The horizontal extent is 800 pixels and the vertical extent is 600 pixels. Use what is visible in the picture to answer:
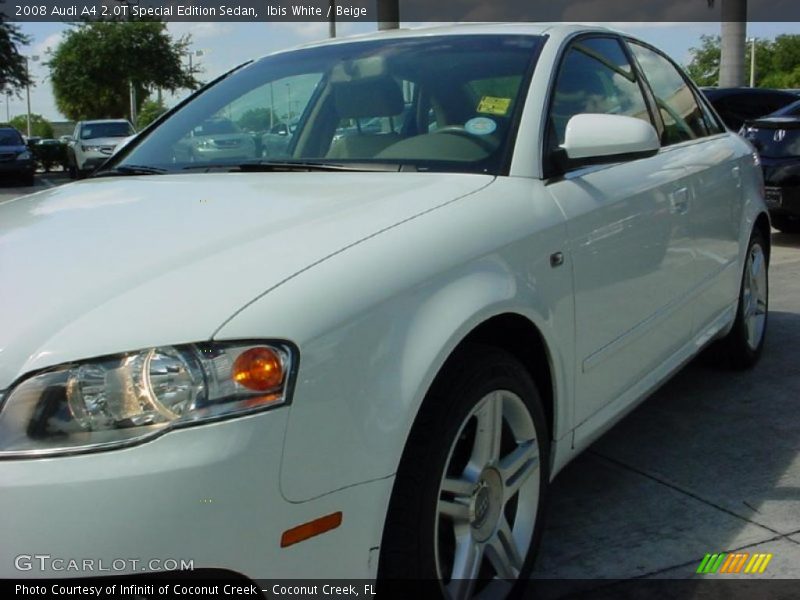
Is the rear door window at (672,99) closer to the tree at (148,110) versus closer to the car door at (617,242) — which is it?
the car door at (617,242)

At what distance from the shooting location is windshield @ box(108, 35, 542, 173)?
2.75m

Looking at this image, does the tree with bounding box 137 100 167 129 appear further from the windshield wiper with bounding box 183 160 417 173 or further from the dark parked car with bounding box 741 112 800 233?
the windshield wiper with bounding box 183 160 417 173

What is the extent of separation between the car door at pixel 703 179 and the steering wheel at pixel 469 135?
1.03 meters

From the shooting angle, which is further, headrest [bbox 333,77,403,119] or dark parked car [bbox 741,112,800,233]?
dark parked car [bbox 741,112,800,233]

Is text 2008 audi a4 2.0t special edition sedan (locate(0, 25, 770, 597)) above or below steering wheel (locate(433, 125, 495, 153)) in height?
below

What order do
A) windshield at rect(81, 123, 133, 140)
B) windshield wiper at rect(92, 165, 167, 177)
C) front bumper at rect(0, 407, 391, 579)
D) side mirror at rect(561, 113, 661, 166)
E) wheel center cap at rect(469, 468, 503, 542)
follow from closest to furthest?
front bumper at rect(0, 407, 391, 579)
wheel center cap at rect(469, 468, 503, 542)
side mirror at rect(561, 113, 661, 166)
windshield wiper at rect(92, 165, 167, 177)
windshield at rect(81, 123, 133, 140)

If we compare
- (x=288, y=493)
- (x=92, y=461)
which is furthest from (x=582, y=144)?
(x=92, y=461)

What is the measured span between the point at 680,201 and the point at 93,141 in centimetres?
2087

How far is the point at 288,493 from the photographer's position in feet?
5.46

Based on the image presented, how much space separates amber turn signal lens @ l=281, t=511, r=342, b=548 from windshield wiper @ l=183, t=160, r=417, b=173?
46.9 inches

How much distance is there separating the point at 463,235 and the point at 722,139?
8.25 feet

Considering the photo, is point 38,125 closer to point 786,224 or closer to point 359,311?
point 786,224

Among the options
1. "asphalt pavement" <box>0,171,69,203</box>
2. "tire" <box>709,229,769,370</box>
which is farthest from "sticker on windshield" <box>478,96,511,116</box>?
"asphalt pavement" <box>0,171,69,203</box>

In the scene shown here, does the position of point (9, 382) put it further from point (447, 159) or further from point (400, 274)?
point (447, 159)
